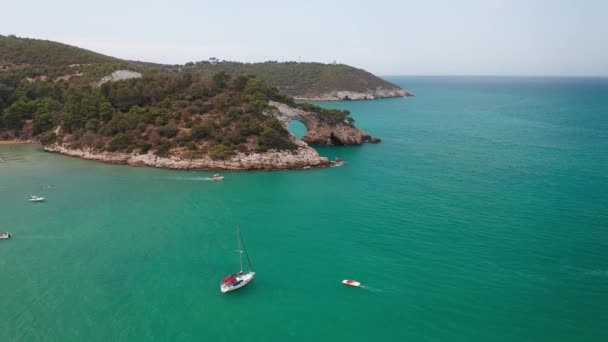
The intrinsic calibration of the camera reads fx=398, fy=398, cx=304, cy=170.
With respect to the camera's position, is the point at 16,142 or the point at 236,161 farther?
the point at 16,142

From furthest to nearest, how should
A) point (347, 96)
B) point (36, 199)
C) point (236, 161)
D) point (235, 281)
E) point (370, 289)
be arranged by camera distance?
point (347, 96) → point (236, 161) → point (36, 199) → point (370, 289) → point (235, 281)

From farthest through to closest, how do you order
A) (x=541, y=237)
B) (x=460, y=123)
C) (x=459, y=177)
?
(x=460, y=123), (x=459, y=177), (x=541, y=237)

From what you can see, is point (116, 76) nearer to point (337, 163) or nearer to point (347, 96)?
point (337, 163)

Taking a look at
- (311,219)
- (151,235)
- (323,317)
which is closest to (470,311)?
(323,317)

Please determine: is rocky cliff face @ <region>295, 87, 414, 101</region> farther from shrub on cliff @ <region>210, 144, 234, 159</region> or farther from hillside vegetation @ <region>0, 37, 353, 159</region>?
shrub on cliff @ <region>210, 144, 234, 159</region>

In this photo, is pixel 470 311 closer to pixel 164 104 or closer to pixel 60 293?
pixel 60 293

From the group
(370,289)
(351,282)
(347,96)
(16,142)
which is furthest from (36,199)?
(347,96)
